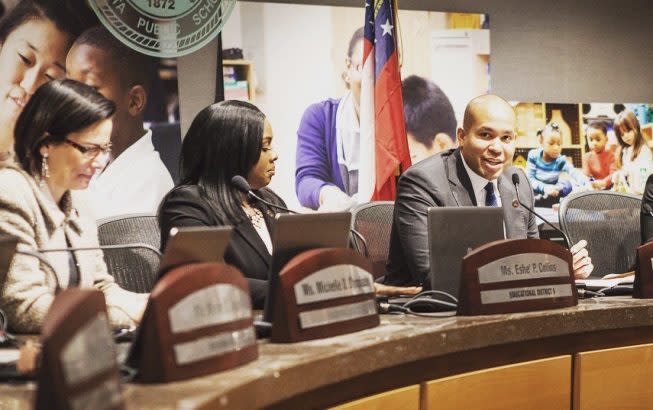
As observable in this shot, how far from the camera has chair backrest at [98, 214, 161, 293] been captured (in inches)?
99.7

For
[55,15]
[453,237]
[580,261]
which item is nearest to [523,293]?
[453,237]

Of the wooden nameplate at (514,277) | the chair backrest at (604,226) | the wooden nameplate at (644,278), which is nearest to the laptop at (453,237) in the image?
the wooden nameplate at (514,277)

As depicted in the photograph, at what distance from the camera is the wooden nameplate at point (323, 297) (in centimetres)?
157

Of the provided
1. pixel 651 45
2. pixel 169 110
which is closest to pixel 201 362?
pixel 169 110

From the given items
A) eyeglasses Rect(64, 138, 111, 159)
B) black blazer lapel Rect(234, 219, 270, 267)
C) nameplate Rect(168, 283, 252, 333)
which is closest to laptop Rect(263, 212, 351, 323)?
nameplate Rect(168, 283, 252, 333)

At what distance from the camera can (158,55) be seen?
4.14 meters

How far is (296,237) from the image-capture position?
1.65 meters

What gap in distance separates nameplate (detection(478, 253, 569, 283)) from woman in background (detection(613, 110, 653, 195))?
3.48 m

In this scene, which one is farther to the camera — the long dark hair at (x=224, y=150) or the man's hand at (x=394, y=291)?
the long dark hair at (x=224, y=150)

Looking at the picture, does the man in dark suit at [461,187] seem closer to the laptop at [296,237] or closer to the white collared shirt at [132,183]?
the laptop at [296,237]

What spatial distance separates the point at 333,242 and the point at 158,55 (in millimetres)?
2658

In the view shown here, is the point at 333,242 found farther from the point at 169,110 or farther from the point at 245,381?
the point at 169,110

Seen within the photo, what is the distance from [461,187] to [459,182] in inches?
0.8

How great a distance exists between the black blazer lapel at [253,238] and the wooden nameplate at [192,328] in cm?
115
